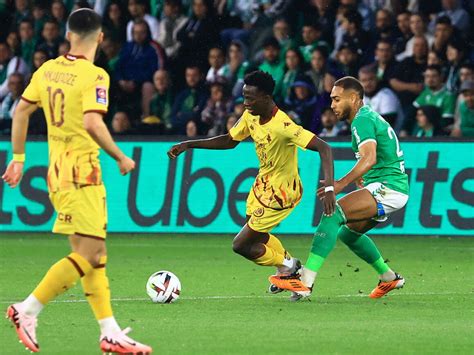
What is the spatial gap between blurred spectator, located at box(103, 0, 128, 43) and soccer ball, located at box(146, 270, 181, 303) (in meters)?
11.0

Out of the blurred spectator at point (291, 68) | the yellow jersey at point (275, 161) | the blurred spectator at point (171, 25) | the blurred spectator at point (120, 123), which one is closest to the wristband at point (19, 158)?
the yellow jersey at point (275, 161)

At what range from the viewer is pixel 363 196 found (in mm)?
10406

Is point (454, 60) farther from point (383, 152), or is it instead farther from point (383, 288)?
point (383, 288)

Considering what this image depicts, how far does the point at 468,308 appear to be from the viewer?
9.82m

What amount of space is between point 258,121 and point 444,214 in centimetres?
627

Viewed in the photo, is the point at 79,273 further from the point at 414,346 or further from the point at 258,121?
the point at 258,121

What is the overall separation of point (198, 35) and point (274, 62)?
5.76 feet

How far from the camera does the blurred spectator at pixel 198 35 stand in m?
20.1

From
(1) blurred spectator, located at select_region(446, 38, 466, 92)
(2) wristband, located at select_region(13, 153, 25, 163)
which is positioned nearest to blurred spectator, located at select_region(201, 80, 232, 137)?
(1) blurred spectator, located at select_region(446, 38, 466, 92)

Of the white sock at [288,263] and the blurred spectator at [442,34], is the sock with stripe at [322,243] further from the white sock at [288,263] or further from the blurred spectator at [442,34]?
the blurred spectator at [442,34]

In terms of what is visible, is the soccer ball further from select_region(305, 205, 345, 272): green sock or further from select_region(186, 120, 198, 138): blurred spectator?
select_region(186, 120, 198, 138): blurred spectator

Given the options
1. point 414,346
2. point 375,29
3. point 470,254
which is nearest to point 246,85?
point 414,346

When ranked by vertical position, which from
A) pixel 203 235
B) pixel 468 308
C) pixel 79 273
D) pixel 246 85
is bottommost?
pixel 203 235

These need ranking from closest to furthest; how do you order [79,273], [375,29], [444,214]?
[79,273] < [444,214] < [375,29]
